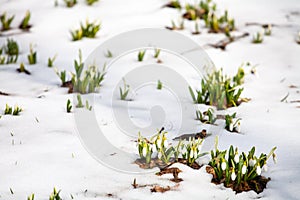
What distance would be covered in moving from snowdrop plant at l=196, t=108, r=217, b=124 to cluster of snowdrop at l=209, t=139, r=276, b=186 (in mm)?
695

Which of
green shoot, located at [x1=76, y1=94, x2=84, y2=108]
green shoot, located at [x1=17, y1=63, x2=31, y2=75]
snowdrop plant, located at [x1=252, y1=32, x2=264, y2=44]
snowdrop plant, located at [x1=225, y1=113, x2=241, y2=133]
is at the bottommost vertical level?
snowdrop plant, located at [x1=225, y1=113, x2=241, y2=133]

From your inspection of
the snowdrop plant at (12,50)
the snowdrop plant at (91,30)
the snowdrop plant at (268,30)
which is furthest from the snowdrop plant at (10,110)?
the snowdrop plant at (268,30)

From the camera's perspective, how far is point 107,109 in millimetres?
3797

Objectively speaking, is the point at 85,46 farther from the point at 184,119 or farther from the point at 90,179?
the point at 90,179

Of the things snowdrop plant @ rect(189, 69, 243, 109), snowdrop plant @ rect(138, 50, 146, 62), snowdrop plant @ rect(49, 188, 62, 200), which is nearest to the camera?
snowdrop plant @ rect(49, 188, 62, 200)

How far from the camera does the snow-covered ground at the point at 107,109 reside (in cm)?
271

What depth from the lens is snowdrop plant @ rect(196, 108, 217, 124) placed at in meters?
3.52

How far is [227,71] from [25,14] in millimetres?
3355

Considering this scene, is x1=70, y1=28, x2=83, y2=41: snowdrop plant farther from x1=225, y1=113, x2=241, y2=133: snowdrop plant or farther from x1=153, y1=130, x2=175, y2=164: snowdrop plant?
x1=153, y1=130, x2=175, y2=164: snowdrop plant

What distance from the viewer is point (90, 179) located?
2.77 m

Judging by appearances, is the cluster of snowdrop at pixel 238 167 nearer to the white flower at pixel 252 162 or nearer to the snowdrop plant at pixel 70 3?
the white flower at pixel 252 162

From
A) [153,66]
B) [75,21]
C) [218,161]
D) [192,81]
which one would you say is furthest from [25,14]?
[218,161]

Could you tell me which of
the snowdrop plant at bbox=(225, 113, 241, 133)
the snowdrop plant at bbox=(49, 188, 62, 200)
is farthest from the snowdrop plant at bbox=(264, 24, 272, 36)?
the snowdrop plant at bbox=(49, 188, 62, 200)

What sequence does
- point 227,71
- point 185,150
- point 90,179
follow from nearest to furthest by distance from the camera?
point 90,179 → point 185,150 → point 227,71
